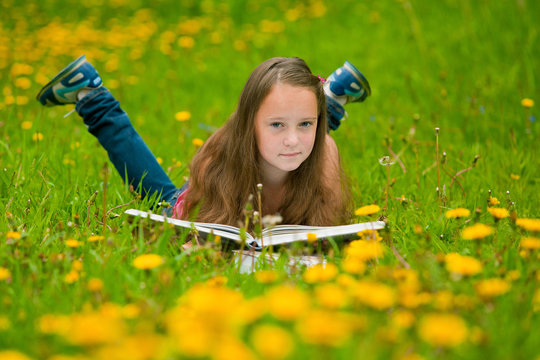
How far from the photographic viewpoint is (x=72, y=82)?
2.32m

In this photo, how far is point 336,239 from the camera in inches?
68.4

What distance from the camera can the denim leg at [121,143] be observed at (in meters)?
2.36

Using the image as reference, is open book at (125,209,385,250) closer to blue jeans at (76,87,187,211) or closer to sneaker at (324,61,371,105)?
blue jeans at (76,87,187,211)

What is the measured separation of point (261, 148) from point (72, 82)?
894mm

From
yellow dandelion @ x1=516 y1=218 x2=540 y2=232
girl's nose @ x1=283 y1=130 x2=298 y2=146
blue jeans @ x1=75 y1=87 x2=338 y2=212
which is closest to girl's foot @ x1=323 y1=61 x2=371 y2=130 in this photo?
girl's nose @ x1=283 y1=130 x2=298 y2=146

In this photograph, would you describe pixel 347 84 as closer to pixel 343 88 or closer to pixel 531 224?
pixel 343 88

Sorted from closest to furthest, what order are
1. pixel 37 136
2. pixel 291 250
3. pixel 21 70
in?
pixel 291 250
pixel 37 136
pixel 21 70

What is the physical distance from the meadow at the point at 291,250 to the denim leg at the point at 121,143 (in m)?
0.10

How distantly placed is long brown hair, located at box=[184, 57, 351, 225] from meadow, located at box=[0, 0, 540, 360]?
0.63ft

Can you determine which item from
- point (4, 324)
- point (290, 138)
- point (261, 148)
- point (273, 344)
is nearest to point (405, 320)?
point (273, 344)

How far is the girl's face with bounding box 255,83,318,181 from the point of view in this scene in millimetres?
1916

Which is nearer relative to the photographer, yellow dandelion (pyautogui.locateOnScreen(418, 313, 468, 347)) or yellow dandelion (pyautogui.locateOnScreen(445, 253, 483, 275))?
yellow dandelion (pyautogui.locateOnScreen(418, 313, 468, 347))

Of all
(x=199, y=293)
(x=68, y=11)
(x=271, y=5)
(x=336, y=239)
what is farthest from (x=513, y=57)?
(x=68, y=11)

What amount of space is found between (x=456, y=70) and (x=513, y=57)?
0.39 metres
